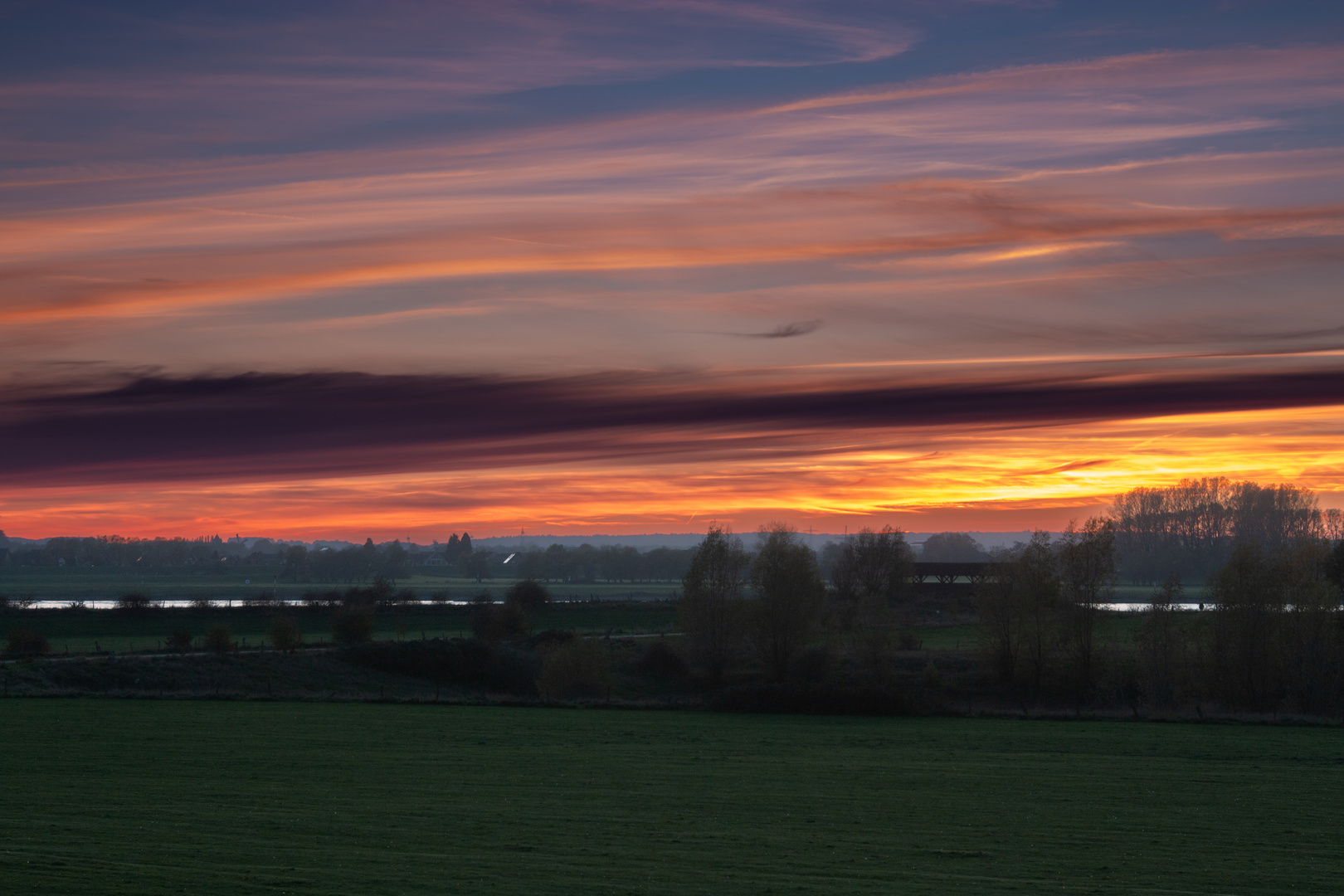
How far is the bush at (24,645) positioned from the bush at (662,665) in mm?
44380

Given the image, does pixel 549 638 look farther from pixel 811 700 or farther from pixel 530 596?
pixel 811 700

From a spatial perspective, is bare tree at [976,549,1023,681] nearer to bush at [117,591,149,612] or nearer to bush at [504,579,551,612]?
bush at [504,579,551,612]

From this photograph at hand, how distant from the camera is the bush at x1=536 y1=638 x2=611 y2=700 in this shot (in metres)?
67.5

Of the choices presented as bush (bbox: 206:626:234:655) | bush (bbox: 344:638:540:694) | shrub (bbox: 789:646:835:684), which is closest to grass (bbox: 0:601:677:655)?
bush (bbox: 206:626:234:655)

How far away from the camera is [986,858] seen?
2047cm

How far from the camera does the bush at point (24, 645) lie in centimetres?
7531

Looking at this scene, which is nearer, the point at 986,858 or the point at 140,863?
the point at 140,863

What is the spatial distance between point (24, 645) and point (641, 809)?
2733 inches

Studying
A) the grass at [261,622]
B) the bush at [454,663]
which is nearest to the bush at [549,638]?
the bush at [454,663]

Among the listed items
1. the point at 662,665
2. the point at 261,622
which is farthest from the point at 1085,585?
the point at 261,622

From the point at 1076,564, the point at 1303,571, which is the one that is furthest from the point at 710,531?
the point at 1303,571

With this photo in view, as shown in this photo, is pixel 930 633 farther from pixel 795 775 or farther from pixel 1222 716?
pixel 795 775

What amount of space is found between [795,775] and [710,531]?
155ft

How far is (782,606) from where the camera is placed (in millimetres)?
76375
